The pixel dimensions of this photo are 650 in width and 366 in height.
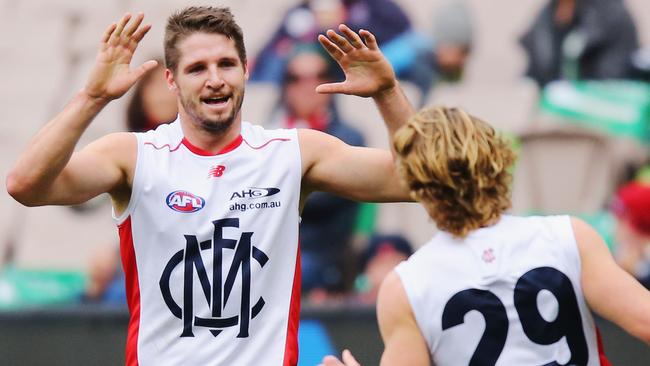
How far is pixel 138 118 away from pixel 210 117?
4.25m

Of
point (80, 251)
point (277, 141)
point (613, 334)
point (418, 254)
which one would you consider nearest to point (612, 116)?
point (613, 334)

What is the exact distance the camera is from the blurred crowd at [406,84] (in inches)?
348

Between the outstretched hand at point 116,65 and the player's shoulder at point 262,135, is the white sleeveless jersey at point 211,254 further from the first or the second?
the outstretched hand at point 116,65

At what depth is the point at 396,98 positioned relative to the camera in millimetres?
5156

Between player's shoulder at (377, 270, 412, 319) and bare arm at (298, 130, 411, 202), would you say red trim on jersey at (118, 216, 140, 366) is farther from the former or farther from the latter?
player's shoulder at (377, 270, 412, 319)

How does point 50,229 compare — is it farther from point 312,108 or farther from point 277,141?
point 277,141

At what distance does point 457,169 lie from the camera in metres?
A: 3.96

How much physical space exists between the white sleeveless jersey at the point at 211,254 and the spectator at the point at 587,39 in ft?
16.0

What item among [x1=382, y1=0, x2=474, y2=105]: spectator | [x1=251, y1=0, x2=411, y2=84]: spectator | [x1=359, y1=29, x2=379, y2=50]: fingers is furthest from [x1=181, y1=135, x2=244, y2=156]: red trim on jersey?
[x1=382, y1=0, x2=474, y2=105]: spectator

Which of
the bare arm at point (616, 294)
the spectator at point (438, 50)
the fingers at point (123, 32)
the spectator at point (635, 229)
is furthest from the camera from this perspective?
the spectator at point (438, 50)

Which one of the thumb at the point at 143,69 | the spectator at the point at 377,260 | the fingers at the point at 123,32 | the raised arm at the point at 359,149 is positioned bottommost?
the spectator at the point at 377,260

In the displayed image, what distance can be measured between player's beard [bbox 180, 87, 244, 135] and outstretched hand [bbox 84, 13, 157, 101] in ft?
0.79

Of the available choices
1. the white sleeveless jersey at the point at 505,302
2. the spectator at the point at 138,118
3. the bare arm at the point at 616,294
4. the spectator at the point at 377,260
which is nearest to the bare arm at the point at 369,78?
the white sleeveless jersey at the point at 505,302

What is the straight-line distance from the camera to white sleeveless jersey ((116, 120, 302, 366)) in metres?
4.86
